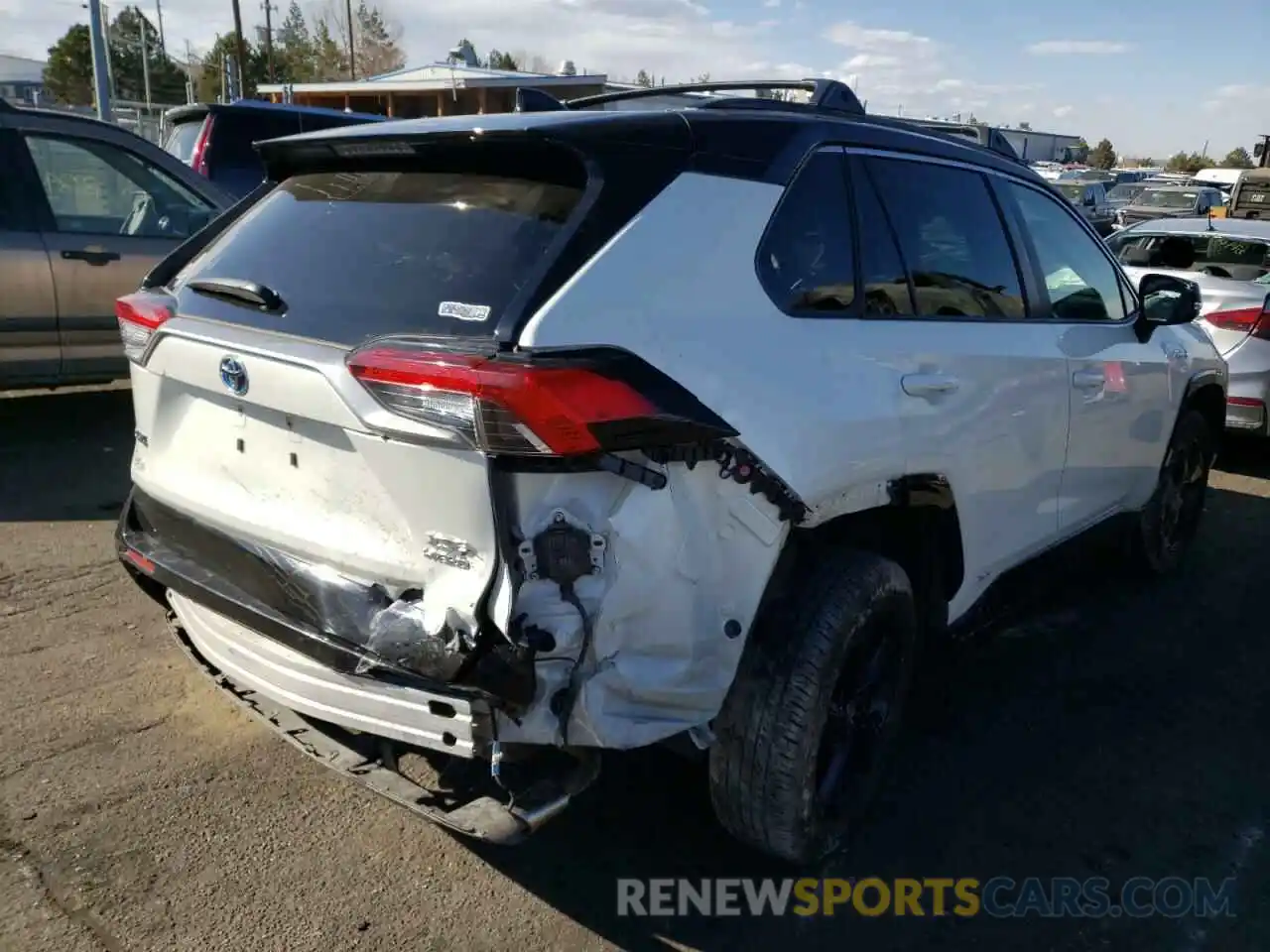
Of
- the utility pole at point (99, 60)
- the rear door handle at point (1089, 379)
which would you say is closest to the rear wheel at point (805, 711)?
the rear door handle at point (1089, 379)

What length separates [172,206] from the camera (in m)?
7.01

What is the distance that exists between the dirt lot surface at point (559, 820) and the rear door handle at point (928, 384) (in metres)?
1.27

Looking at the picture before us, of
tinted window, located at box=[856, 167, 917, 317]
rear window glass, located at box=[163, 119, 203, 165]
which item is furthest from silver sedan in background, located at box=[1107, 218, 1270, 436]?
rear window glass, located at box=[163, 119, 203, 165]

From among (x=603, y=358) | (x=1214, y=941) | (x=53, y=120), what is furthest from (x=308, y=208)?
(x=53, y=120)

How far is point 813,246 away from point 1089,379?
170 cm

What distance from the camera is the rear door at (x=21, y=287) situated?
6.15m

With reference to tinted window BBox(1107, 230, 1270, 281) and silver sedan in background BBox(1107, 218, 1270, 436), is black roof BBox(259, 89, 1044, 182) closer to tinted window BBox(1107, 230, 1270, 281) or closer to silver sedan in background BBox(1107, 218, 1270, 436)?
silver sedan in background BBox(1107, 218, 1270, 436)

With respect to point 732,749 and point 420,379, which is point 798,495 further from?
point 420,379

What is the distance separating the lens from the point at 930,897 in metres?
2.93

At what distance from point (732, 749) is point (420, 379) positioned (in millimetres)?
1199

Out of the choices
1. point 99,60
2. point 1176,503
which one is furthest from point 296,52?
point 1176,503

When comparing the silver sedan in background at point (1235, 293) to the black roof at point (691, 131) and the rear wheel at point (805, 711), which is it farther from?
the rear wheel at point (805, 711)

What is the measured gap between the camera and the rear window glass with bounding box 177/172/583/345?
236cm

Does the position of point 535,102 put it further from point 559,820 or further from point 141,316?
point 559,820
